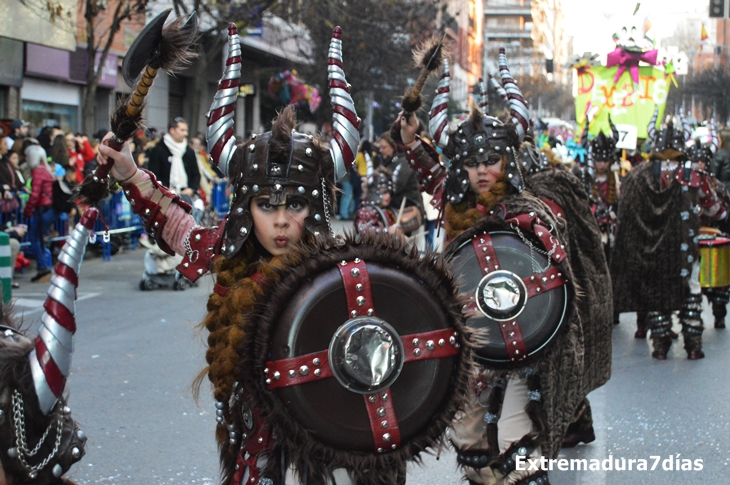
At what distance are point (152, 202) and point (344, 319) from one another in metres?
1.09

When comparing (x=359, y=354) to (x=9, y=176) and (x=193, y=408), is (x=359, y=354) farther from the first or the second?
(x=9, y=176)

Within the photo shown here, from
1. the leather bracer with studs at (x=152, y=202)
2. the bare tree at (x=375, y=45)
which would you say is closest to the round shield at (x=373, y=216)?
the leather bracer with studs at (x=152, y=202)

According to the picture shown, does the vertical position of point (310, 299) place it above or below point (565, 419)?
above

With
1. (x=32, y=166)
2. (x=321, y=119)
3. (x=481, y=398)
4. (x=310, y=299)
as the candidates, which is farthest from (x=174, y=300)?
(x=321, y=119)

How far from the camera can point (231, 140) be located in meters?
3.24

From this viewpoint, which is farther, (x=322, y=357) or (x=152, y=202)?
(x=152, y=202)

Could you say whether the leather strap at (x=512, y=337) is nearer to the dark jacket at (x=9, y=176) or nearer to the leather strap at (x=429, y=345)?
the leather strap at (x=429, y=345)

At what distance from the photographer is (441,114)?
5062mm

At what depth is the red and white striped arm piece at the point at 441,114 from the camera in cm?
496

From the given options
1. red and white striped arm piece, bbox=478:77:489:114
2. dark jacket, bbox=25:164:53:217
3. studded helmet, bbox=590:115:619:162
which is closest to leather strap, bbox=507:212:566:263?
red and white striped arm piece, bbox=478:77:489:114

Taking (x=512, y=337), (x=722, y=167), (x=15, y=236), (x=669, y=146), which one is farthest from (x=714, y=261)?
(x=15, y=236)

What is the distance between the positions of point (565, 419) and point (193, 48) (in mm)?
2540

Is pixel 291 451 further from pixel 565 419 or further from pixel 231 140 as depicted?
pixel 565 419

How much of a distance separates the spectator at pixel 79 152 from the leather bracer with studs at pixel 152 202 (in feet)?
35.2
